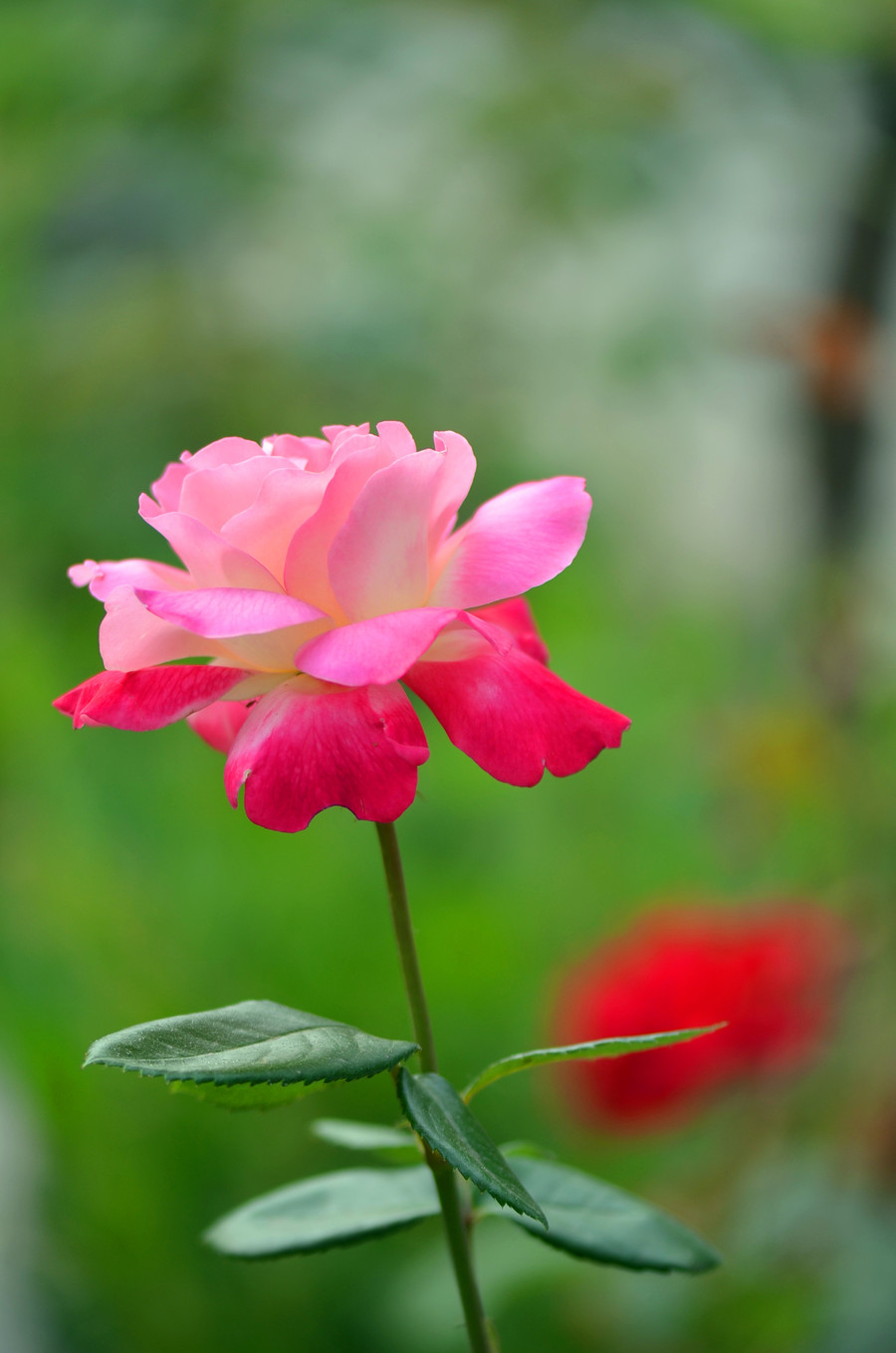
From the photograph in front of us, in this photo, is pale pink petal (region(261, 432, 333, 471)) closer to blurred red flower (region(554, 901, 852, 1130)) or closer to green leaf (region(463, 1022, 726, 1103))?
green leaf (region(463, 1022, 726, 1103))

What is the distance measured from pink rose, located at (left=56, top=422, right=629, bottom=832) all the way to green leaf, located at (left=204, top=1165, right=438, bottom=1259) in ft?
0.37

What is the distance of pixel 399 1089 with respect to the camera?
0.20 m

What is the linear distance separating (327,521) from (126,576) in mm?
39

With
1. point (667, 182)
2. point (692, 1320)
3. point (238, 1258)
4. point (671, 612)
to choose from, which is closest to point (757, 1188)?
point (692, 1320)

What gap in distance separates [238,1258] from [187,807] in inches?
36.4

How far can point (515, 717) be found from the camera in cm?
21

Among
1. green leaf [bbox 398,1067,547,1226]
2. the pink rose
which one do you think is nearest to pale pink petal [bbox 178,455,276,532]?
the pink rose

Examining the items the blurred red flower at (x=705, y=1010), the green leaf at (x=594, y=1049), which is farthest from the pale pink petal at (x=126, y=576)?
the blurred red flower at (x=705, y=1010)

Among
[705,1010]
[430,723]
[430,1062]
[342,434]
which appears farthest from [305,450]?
[430,723]

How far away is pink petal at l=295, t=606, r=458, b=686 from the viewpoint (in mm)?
191

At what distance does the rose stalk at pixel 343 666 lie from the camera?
194 mm

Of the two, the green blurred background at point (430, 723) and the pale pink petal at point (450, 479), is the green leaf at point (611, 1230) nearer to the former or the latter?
the pale pink petal at point (450, 479)

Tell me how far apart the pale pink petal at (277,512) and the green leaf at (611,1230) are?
141 millimetres

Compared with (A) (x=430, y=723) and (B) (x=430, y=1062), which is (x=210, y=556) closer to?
(B) (x=430, y=1062)
